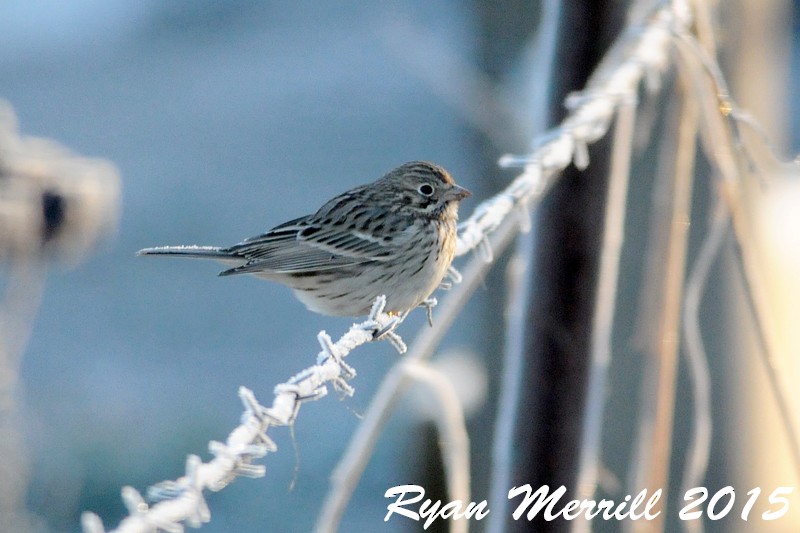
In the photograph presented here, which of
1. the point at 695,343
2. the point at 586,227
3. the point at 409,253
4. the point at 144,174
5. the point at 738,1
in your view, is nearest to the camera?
the point at 586,227

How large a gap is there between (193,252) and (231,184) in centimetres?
1207

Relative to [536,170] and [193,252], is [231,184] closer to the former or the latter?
[193,252]

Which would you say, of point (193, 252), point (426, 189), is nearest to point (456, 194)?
point (426, 189)

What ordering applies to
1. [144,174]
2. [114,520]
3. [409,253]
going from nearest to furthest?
[409,253] < [114,520] < [144,174]

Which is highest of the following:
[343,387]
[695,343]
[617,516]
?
[617,516]

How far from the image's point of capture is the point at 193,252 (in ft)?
11.4

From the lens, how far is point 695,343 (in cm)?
258

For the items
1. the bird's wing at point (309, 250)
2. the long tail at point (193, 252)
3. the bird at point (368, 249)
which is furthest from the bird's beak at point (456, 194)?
the long tail at point (193, 252)

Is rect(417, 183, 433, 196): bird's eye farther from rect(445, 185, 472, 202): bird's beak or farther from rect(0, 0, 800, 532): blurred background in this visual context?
rect(0, 0, 800, 532): blurred background

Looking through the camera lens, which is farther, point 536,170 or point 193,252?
point 193,252

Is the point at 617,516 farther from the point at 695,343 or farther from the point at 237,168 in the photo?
the point at 237,168

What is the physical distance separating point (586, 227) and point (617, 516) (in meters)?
2.22

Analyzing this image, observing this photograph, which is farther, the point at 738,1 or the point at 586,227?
the point at 738,1

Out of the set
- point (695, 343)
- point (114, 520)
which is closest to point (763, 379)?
point (695, 343)
